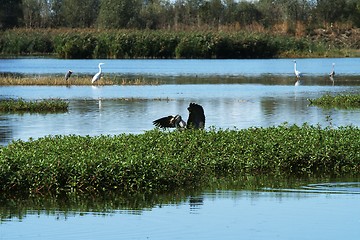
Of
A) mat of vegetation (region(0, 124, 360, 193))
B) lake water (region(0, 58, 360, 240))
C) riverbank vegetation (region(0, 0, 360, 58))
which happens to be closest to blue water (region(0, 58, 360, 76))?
lake water (region(0, 58, 360, 240))

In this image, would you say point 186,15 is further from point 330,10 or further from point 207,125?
point 207,125

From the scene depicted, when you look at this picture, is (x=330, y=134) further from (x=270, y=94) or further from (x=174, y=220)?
(x=270, y=94)

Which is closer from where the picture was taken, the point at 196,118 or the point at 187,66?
the point at 196,118

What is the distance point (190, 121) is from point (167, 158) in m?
4.44

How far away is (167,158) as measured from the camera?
52.4 ft

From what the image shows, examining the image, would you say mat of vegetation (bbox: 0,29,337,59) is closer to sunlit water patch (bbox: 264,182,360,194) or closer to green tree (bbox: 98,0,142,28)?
green tree (bbox: 98,0,142,28)

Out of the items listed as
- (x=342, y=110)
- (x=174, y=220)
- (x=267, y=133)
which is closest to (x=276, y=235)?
(x=174, y=220)

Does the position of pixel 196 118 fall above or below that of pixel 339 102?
above

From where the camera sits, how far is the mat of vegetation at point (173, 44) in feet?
215

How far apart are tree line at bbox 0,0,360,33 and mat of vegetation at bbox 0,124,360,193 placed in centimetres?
5682

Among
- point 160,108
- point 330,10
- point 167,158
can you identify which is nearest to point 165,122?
point 167,158

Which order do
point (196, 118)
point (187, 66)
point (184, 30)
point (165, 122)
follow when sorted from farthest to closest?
point (184, 30) → point (187, 66) → point (196, 118) → point (165, 122)

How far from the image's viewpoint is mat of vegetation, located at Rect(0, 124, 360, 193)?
49.2 feet

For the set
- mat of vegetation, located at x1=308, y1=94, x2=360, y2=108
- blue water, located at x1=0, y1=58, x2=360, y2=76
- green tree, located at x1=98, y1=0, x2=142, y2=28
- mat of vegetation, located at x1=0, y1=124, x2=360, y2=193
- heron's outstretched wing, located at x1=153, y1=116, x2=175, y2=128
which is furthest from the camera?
green tree, located at x1=98, y1=0, x2=142, y2=28
